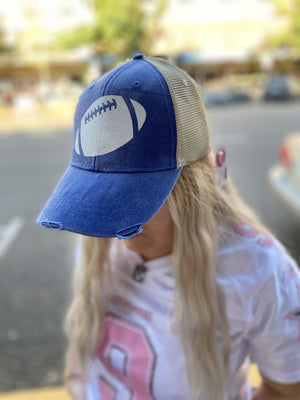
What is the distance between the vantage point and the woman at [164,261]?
81 cm

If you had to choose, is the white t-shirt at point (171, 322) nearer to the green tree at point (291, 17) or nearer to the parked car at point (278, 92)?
the parked car at point (278, 92)

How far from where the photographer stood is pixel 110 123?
80 centimetres

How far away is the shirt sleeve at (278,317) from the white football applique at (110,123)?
426mm

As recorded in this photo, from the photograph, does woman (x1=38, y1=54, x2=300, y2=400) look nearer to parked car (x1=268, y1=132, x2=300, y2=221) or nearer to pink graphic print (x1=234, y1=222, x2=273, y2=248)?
pink graphic print (x1=234, y1=222, x2=273, y2=248)

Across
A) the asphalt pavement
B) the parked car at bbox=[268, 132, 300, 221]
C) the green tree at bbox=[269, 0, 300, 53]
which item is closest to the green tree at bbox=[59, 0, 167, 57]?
the green tree at bbox=[269, 0, 300, 53]

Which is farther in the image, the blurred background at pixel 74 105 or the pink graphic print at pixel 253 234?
the blurred background at pixel 74 105

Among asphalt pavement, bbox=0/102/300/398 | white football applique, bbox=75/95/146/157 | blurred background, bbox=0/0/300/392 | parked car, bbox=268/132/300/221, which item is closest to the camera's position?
white football applique, bbox=75/95/146/157

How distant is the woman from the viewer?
81 centimetres

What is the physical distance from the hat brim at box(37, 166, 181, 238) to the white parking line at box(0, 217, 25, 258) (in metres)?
3.31

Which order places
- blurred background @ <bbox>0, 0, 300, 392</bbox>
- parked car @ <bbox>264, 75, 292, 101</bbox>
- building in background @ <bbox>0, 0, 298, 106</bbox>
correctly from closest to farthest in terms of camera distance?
blurred background @ <bbox>0, 0, 300, 392</bbox>, parked car @ <bbox>264, 75, 292, 101</bbox>, building in background @ <bbox>0, 0, 298, 106</bbox>

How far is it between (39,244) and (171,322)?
3.30 meters

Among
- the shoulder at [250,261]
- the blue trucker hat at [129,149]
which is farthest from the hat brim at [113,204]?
the shoulder at [250,261]

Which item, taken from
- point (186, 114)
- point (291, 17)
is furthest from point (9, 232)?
point (291, 17)

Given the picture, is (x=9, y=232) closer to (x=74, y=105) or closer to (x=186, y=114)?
(x=74, y=105)
